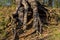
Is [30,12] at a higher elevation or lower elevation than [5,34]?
higher

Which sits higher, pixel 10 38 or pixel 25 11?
pixel 25 11

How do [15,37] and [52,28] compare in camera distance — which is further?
[52,28]

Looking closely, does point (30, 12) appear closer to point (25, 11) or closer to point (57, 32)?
point (25, 11)

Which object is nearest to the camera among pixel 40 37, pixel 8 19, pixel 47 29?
pixel 40 37

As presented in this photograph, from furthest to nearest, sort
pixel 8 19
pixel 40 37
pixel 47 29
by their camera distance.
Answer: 1. pixel 8 19
2. pixel 47 29
3. pixel 40 37

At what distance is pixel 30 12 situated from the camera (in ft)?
36.0

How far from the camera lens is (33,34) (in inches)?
399

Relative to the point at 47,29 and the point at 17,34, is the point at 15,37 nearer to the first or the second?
the point at 17,34

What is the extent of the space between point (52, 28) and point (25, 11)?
140 cm

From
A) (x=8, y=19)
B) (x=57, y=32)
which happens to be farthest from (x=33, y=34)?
(x=8, y=19)

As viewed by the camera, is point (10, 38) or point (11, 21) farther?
point (11, 21)

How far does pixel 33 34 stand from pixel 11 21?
150cm

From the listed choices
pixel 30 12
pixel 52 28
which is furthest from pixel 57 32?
pixel 30 12

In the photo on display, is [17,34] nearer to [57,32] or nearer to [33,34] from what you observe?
[33,34]
